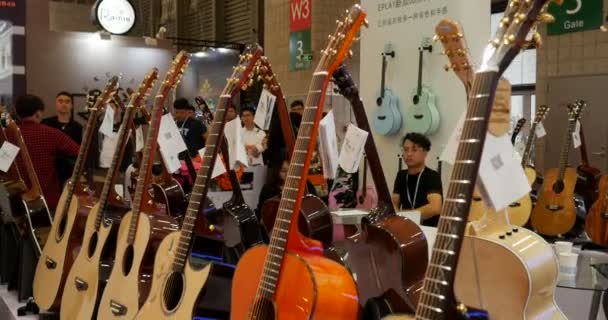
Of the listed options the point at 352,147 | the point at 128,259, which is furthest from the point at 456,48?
the point at 128,259

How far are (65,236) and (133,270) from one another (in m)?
1.11

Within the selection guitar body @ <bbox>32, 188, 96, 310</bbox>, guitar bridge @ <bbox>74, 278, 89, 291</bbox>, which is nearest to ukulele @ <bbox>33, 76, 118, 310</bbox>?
guitar body @ <bbox>32, 188, 96, 310</bbox>

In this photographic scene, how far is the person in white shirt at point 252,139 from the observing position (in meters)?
6.17

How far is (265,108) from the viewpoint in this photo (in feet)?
10.6

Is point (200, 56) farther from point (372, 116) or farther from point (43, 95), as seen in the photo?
point (372, 116)

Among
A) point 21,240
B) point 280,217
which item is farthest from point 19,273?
point 280,217

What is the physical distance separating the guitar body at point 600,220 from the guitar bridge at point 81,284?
4470mm

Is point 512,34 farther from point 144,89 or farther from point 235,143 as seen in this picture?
point 144,89

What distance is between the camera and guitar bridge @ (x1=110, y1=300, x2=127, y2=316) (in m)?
3.08

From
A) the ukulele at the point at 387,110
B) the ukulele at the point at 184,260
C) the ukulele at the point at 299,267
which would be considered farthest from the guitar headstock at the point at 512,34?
the ukulele at the point at 387,110

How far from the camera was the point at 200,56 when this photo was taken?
480 inches

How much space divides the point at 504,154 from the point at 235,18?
11.3 metres

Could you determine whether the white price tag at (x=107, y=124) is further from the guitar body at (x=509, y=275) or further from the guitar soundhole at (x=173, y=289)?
the guitar body at (x=509, y=275)

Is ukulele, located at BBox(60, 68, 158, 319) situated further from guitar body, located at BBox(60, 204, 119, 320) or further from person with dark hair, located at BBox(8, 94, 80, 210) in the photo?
person with dark hair, located at BBox(8, 94, 80, 210)
